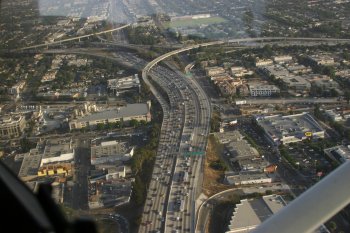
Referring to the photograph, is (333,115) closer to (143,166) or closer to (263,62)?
(143,166)

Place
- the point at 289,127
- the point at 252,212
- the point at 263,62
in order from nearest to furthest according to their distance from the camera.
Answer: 1. the point at 252,212
2. the point at 289,127
3. the point at 263,62

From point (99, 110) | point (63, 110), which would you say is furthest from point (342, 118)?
point (63, 110)

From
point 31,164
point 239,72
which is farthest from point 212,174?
point 239,72

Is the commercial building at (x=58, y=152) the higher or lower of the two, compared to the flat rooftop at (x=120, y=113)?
higher

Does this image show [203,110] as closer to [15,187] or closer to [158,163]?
[158,163]

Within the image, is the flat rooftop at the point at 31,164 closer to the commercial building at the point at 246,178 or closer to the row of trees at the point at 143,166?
the row of trees at the point at 143,166

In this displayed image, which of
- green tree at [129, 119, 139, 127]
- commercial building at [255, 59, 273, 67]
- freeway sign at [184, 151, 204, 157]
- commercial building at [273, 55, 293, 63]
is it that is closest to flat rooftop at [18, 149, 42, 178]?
green tree at [129, 119, 139, 127]

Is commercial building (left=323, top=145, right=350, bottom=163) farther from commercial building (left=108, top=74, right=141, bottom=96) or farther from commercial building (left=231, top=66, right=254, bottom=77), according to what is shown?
commercial building (left=108, top=74, right=141, bottom=96)

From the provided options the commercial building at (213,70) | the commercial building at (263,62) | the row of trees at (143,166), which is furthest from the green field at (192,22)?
the row of trees at (143,166)
